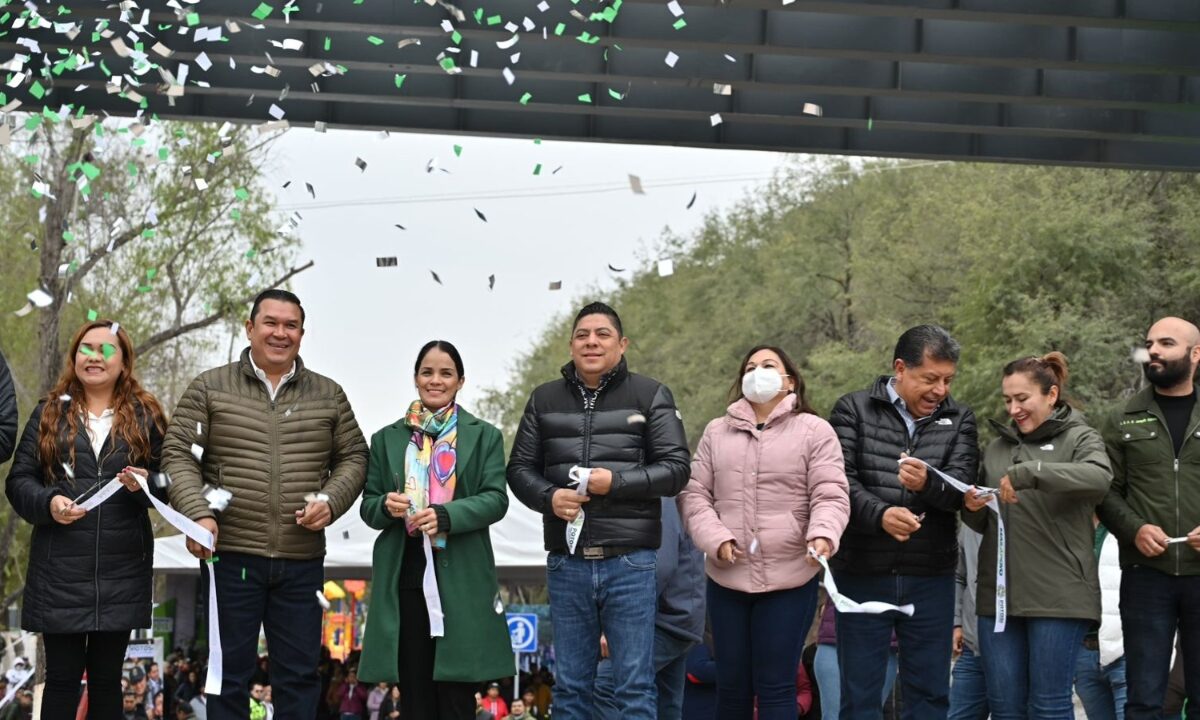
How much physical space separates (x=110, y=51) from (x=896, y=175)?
2817 cm

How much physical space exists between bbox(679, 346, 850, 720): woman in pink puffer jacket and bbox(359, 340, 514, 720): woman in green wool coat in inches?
36.9

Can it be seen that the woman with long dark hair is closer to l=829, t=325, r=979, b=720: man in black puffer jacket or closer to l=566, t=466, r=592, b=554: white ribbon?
l=566, t=466, r=592, b=554: white ribbon

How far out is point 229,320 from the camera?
1039 inches

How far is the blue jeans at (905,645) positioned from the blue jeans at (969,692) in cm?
130

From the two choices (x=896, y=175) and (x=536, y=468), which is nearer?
(x=536, y=468)

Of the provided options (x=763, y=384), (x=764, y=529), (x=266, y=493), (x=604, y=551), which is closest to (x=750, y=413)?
(x=763, y=384)

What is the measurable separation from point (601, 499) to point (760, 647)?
0.91 meters

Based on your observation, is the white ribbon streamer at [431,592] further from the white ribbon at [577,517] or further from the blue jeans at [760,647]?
the blue jeans at [760,647]

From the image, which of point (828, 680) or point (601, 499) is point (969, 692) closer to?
point (828, 680)

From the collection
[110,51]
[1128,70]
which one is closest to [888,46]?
[1128,70]

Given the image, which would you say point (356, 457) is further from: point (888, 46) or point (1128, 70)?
point (1128, 70)

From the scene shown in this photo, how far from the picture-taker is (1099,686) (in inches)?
324

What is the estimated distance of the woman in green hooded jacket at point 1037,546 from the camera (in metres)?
6.52

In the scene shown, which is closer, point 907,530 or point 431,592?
point 907,530
